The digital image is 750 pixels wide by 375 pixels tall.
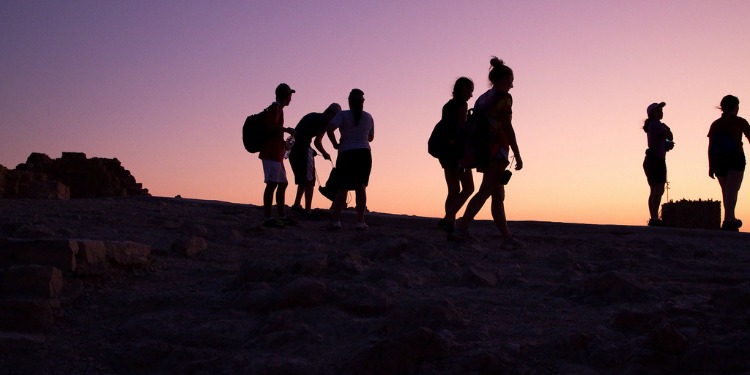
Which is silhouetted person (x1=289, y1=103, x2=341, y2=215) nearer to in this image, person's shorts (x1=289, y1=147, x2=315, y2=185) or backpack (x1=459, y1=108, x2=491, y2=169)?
person's shorts (x1=289, y1=147, x2=315, y2=185)

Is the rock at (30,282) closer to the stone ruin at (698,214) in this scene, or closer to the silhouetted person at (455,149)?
the silhouetted person at (455,149)

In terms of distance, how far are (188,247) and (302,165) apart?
3.87 meters

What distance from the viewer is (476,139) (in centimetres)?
746

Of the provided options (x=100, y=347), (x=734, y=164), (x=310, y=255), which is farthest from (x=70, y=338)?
(x=734, y=164)

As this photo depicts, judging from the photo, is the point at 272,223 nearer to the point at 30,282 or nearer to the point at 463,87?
the point at 463,87

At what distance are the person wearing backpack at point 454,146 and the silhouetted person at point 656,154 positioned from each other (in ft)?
10.9

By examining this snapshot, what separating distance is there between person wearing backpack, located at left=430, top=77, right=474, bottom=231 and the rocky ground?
1.07 metres

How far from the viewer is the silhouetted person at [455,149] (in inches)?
316

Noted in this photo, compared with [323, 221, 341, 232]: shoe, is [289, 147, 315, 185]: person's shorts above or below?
above

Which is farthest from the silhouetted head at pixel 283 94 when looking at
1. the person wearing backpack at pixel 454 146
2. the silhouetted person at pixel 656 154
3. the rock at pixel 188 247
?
the silhouetted person at pixel 656 154

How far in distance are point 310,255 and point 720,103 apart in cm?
638

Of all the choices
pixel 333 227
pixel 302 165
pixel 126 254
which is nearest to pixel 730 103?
pixel 333 227

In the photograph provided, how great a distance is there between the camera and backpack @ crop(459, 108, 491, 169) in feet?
24.2

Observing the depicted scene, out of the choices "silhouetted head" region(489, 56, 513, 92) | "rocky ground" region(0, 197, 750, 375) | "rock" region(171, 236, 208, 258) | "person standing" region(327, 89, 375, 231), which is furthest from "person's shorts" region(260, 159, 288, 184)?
"silhouetted head" region(489, 56, 513, 92)
